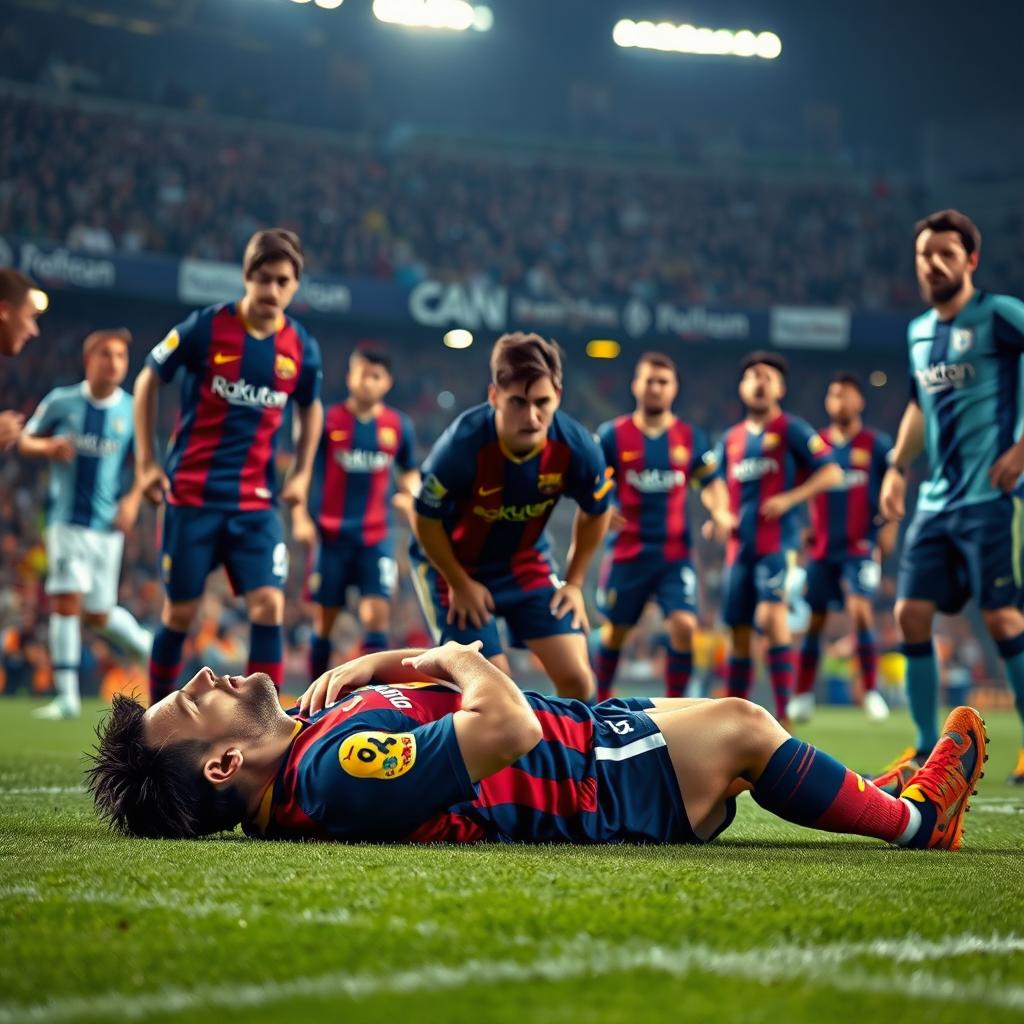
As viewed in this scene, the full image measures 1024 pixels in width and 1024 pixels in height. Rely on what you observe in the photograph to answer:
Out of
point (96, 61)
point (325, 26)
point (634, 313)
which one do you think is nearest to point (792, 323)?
point (634, 313)

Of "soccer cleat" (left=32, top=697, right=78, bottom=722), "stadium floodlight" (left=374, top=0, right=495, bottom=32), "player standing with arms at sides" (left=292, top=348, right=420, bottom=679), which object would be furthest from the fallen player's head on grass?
"stadium floodlight" (left=374, top=0, right=495, bottom=32)

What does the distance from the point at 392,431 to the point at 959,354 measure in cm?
450

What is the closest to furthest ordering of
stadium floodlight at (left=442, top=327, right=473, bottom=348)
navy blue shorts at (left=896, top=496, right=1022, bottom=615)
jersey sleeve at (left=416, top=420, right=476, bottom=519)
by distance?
jersey sleeve at (left=416, top=420, right=476, bottom=519), navy blue shorts at (left=896, top=496, right=1022, bottom=615), stadium floodlight at (left=442, top=327, right=473, bottom=348)

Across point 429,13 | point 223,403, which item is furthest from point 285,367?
point 429,13

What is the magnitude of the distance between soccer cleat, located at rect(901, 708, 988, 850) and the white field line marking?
138 centimetres

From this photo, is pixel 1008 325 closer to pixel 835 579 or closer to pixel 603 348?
pixel 835 579

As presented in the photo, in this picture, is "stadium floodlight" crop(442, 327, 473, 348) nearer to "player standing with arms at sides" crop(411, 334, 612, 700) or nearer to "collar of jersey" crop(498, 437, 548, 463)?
"player standing with arms at sides" crop(411, 334, 612, 700)

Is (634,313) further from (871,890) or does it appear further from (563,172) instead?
(871,890)

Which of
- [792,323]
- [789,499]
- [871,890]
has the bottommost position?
[871,890]

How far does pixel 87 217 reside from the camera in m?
20.8

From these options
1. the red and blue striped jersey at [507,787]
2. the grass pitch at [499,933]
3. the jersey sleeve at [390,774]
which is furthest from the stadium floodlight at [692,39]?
the jersey sleeve at [390,774]

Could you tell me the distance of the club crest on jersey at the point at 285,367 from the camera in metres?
5.98

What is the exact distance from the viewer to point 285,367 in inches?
237

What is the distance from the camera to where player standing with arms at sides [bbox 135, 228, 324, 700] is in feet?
19.1
